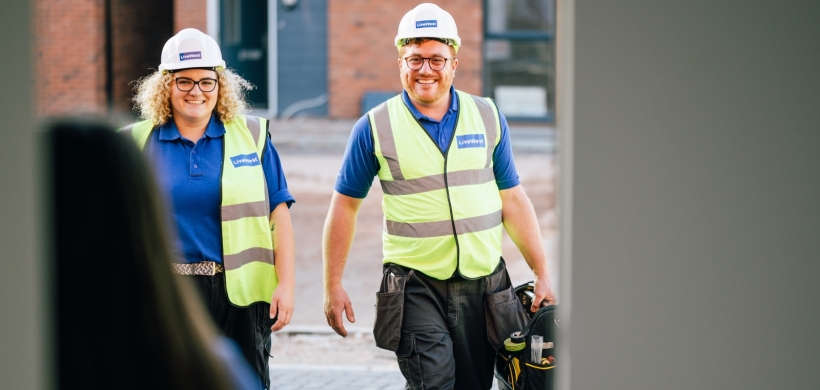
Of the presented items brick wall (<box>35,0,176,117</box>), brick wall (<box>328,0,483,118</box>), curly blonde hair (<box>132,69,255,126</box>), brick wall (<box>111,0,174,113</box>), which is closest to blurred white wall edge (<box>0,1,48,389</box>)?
curly blonde hair (<box>132,69,255,126</box>)

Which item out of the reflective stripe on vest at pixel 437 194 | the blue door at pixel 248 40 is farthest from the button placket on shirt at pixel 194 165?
the blue door at pixel 248 40

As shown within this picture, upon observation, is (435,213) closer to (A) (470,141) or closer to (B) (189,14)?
(A) (470,141)

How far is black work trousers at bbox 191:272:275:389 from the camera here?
163 inches

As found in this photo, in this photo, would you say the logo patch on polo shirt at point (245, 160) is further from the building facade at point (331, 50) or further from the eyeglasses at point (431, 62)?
the building facade at point (331, 50)

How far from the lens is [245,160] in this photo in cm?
424

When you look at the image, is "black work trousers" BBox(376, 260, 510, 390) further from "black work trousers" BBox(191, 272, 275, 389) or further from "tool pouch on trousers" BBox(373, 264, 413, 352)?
"black work trousers" BBox(191, 272, 275, 389)

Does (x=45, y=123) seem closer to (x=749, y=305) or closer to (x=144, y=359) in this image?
(x=144, y=359)

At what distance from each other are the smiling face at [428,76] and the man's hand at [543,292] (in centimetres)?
90

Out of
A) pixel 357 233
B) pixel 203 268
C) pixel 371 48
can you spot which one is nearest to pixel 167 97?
pixel 203 268

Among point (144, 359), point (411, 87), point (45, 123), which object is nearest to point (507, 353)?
point (411, 87)

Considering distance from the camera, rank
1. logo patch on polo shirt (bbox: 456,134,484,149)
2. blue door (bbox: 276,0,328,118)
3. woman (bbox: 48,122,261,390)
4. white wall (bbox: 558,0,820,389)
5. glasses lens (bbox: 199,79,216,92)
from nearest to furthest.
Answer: white wall (bbox: 558,0,820,389), woman (bbox: 48,122,261,390), logo patch on polo shirt (bbox: 456,134,484,149), glasses lens (bbox: 199,79,216,92), blue door (bbox: 276,0,328,118)

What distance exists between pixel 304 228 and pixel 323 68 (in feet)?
24.1

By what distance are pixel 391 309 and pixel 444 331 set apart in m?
0.24

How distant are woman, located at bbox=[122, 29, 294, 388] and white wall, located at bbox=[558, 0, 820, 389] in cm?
256
